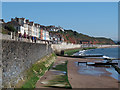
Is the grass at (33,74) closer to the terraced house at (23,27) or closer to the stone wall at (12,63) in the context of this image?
the stone wall at (12,63)

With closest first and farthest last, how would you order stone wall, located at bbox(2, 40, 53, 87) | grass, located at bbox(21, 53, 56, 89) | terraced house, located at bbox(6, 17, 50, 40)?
stone wall, located at bbox(2, 40, 53, 87), grass, located at bbox(21, 53, 56, 89), terraced house, located at bbox(6, 17, 50, 40)

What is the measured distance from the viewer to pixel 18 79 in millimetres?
13383

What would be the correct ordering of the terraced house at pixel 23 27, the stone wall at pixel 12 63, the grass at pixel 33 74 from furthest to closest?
1. the terraced house at pixel 23 27
2. the grass at pixel 33 74
3. the stone wall at pixel 12 63

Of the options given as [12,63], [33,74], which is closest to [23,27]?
[33,74]

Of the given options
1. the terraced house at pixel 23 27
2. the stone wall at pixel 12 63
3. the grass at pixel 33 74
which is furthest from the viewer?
the terraced house at pixel 23 27

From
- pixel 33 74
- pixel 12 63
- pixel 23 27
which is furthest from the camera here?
pixel 23 27

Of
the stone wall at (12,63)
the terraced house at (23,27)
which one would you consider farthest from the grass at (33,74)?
the terraced house at (23,27)

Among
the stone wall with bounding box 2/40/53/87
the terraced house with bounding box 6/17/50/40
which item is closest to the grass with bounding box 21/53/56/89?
the stone wall with bounding box 2/40/53/87

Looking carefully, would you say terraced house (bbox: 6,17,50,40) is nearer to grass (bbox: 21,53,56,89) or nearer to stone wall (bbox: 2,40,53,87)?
grass (bbox: 21,53,56,89)

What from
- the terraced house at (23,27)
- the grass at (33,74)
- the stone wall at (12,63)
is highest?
the terraced house at (23,27)

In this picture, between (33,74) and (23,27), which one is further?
(23,27)

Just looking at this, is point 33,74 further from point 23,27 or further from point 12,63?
point 23,27

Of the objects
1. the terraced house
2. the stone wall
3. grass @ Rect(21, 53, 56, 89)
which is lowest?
grass @ Rect(21, 53, 56, 89)

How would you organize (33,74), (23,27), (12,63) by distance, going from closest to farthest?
(12,63) → (33,74) → (23,27)
